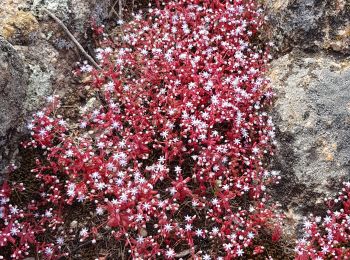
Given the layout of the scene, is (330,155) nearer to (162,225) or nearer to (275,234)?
(275,234)

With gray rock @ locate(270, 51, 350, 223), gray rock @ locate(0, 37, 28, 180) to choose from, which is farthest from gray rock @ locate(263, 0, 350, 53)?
gray rock @ locate(0, 37, 28, 180)

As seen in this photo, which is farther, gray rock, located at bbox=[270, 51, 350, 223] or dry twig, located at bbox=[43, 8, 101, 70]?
dry twig, located at bbox=[43, 8, 101, 70]

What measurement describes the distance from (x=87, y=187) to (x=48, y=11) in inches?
104

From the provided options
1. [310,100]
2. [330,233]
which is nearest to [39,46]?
[310,100]

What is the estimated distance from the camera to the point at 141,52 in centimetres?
661

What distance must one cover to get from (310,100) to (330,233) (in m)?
1.71

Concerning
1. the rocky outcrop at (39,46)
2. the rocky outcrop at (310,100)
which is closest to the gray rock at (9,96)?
the rocky outcrop at (39,46)

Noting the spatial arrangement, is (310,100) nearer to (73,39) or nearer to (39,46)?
(73,39)

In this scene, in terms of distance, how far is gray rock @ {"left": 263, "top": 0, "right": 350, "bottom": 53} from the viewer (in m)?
6.17

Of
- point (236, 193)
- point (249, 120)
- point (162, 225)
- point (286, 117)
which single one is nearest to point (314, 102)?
point (286, 117)

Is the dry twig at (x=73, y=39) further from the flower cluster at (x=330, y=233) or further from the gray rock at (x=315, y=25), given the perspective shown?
the flower cluster at (x=330, y=233)

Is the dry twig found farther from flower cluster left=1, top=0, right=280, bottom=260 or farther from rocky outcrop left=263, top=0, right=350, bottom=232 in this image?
rocky outcrop left=263, top=0, right=350, bottom=232

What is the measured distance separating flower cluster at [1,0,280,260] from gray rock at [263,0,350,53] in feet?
1.54

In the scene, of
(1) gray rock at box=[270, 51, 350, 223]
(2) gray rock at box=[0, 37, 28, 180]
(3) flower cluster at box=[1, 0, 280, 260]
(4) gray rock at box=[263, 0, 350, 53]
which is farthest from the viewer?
(4) gray rock at box=[263, 0, 350, 53]
